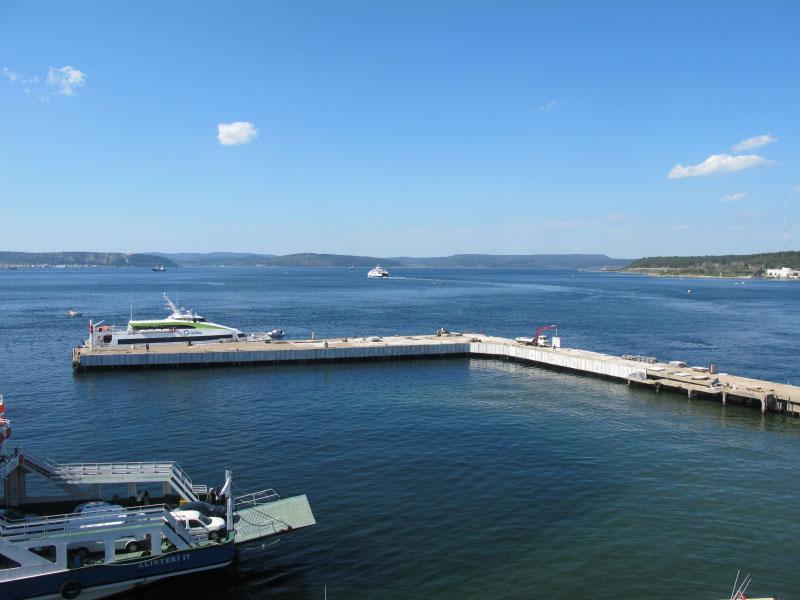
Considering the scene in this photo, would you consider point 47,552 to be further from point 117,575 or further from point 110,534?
point 117,575

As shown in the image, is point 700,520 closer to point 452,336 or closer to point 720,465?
point 720,465

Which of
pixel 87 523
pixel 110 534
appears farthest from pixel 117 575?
pixel 87 523

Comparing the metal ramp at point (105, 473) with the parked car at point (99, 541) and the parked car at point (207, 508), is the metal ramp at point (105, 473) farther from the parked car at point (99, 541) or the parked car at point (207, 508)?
the parked car at point (99, 541)

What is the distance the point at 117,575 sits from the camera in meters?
23.6

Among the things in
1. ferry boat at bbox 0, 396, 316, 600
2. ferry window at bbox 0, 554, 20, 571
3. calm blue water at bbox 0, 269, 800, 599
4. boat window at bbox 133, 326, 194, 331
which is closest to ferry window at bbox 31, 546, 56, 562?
ferry boat at bbox 0, 396, 316, 600

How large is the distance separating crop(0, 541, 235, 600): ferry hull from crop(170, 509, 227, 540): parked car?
826mm

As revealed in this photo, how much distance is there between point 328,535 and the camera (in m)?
29.7

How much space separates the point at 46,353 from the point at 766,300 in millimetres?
210010

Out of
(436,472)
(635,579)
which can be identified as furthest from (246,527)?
(635,579)

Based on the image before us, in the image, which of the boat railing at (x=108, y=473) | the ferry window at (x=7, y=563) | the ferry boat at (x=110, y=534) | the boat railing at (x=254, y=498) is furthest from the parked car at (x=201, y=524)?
the ferry window at (x=7, y=563)

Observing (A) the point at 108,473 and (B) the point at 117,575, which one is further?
(A) the point at 108,473

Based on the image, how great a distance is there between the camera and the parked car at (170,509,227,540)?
2605 cm

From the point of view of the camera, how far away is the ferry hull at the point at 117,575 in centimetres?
2242

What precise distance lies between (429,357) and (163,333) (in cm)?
4033
